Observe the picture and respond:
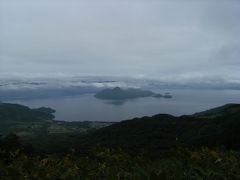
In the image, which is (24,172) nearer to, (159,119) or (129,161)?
(129,161)

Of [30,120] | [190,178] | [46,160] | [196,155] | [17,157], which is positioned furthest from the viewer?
[30,120]

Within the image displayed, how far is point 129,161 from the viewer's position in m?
4.96

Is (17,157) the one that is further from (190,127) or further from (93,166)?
(190,127)

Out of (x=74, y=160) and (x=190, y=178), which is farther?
(x=74, y=160)

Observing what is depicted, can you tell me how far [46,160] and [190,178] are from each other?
1.99m

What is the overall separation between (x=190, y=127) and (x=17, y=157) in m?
92.6

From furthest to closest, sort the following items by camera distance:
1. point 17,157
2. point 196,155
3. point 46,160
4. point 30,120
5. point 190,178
Result: point 30,120 → point 17,157 → point 46,160 → point 196,155 → point 190,178

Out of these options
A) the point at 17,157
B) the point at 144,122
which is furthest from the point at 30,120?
the point at 17,157

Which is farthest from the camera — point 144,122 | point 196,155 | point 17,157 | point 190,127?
point 144,122

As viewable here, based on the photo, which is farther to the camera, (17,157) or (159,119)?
(159,119)

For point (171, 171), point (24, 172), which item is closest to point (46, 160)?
point (24, 172)

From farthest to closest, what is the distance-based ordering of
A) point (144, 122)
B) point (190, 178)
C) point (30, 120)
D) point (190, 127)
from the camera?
point (30, 120) → point (144, 122) → point (190, 127) → point (190, 178)

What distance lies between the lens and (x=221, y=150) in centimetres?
520

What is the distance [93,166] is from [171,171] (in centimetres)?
108
